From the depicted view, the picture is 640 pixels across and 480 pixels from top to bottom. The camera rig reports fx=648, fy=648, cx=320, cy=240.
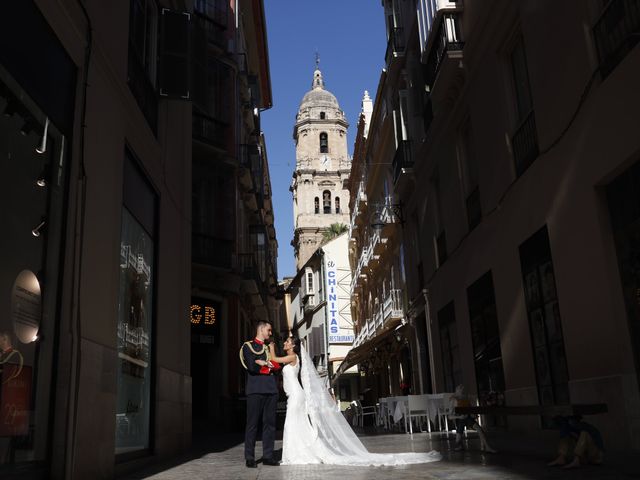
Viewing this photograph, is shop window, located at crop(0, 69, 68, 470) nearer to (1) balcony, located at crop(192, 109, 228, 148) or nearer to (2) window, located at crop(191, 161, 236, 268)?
(2) window, located at crop(191, 161, 236, 268)

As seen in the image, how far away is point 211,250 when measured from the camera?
68.3 feet

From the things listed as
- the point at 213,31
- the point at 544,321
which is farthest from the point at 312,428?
the point at 213,31

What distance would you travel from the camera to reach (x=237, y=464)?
834cm

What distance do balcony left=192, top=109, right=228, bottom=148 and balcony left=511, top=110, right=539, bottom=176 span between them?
38.5 ft

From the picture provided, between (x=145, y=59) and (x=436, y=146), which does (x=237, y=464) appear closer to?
(x=145, y=59)

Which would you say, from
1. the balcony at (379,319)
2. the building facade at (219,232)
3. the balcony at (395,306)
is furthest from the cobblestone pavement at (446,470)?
the balcony at (379,319)

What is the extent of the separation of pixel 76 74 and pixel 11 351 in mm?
2835

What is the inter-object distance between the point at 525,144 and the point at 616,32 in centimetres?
353

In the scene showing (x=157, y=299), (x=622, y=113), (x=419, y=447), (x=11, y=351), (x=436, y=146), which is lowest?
(x=419, y=447)

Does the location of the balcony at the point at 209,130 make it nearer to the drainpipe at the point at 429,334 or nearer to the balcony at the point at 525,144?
the drainpipe at the point at 429,334

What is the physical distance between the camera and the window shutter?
10312 millimetres

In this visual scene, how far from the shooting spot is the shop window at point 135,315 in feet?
24.8

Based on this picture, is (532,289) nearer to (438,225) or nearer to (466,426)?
(466,426)

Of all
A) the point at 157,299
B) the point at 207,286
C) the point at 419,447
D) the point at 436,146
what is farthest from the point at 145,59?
the point at 207,286
